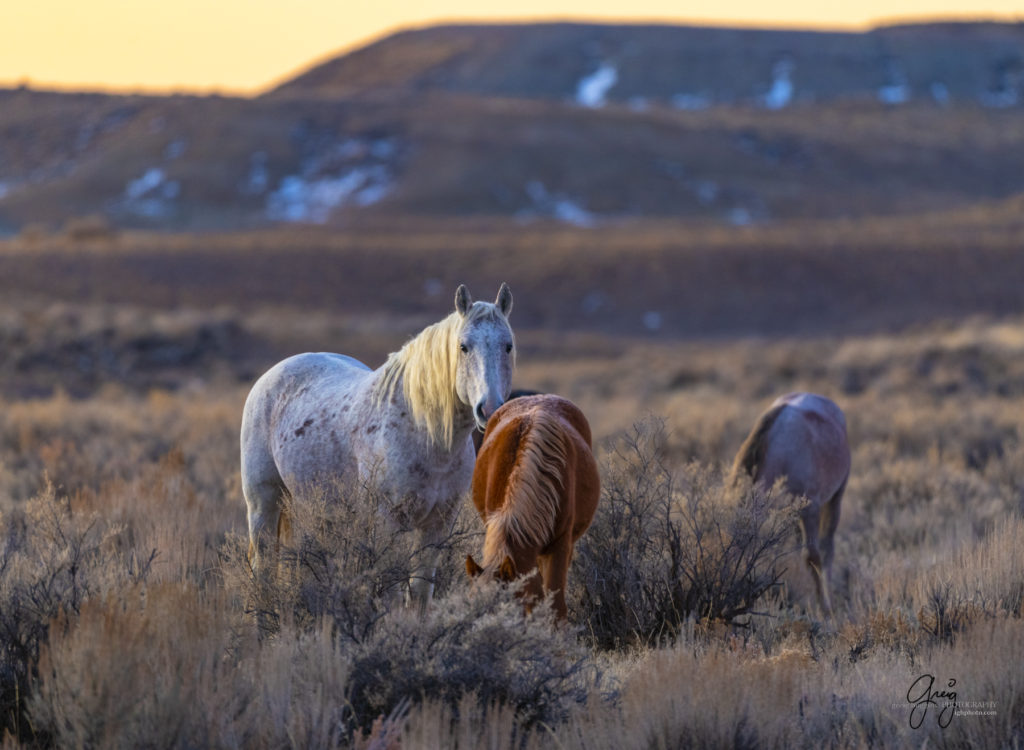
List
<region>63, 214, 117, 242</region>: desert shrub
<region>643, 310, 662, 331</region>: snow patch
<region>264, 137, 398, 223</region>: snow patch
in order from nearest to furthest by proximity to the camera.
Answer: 1. <region>643, 310, 662, 331</region>: snow patch
2. <region>63, 214, 117, 242</region>: desert shrub
3. <region>264, 137, 398, 223</region>: snow patch

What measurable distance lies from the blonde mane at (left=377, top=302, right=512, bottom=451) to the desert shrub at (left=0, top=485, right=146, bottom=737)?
5.18 feet

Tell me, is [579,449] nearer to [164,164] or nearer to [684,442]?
[684,442]

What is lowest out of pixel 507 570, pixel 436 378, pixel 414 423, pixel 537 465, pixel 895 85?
pixel 895 85

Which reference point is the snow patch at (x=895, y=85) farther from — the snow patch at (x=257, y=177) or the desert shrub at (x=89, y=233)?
the desert shrub at (x=89, y=233)

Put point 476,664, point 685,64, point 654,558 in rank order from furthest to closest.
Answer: point 685,64
point 654,558
point 476,664

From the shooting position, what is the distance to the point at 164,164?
66.2 meters

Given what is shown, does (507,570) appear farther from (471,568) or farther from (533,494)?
(533,494)

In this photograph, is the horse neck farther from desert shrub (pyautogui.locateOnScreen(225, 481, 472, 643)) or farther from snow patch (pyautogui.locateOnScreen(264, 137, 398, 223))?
snow patch (pyautogui.locateOnScreen(264, 137, 398, 223))

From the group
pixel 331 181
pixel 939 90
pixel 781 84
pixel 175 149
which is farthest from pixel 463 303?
pixel 939 90

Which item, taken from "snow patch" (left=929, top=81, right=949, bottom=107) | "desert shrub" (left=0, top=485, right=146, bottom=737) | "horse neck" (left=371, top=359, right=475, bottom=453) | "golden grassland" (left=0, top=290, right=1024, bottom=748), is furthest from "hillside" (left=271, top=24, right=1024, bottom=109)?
"desert shrub" (left=0, top=485, right=146, bottom=737)

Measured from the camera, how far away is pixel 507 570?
14.1 ft

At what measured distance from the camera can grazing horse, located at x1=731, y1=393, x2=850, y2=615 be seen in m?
7.25

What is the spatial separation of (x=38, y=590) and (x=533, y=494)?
221cm

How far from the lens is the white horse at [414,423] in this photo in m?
5.15
